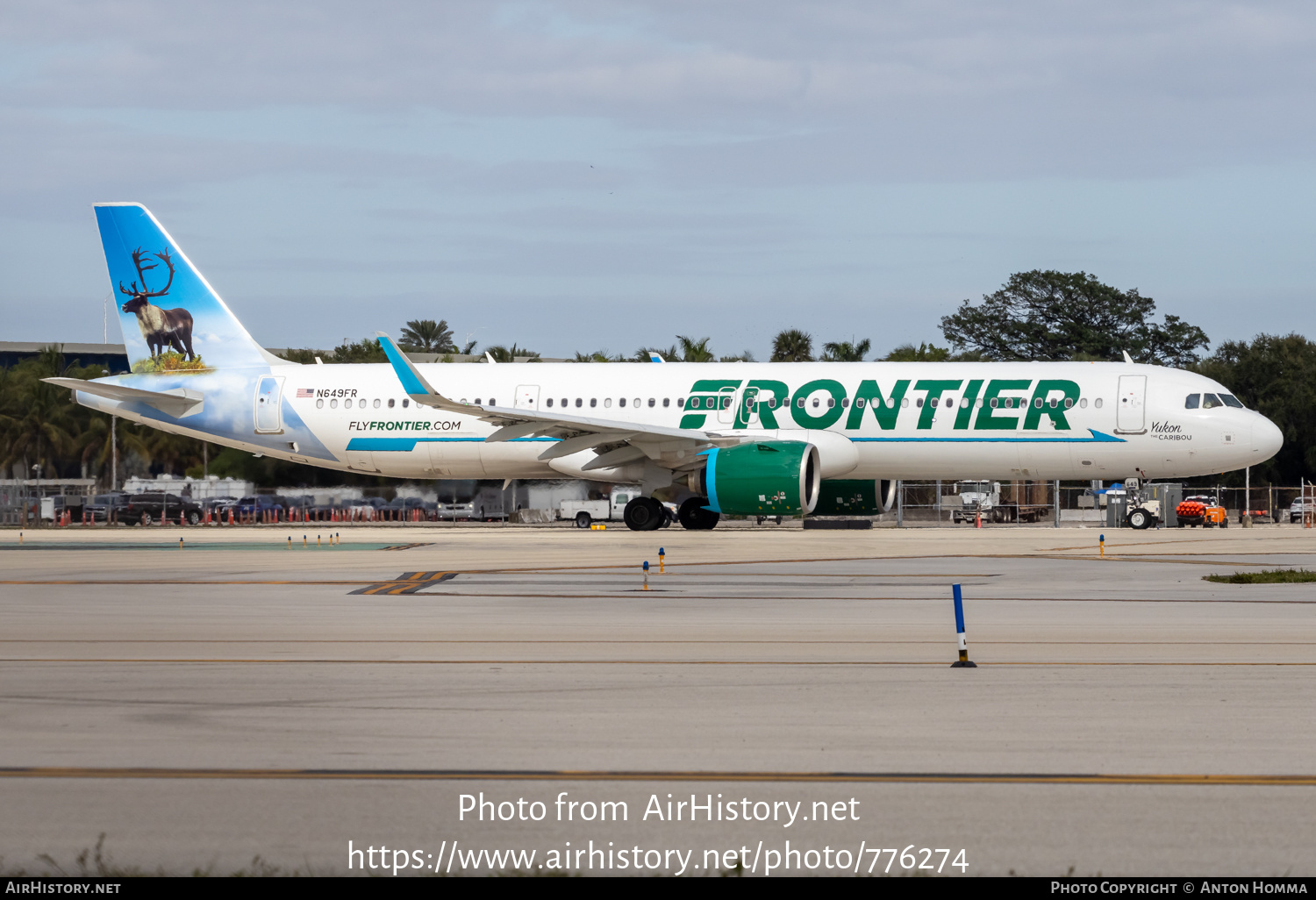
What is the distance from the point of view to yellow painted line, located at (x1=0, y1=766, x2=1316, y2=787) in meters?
7.05

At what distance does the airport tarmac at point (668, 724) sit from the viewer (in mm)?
6020

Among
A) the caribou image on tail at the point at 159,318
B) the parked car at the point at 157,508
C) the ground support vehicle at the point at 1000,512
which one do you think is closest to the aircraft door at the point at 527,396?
the caribou image on tail at the point at 159,318

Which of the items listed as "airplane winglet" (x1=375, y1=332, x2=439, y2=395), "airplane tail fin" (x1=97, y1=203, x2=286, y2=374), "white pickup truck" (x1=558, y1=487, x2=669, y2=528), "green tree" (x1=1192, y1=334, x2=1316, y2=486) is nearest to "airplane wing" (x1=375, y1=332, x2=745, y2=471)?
"airplane winglet" (x1=375, y1=332, x2=439, y2=395)

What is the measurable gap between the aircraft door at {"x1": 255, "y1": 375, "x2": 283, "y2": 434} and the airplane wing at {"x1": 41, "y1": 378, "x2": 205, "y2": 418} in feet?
5.13

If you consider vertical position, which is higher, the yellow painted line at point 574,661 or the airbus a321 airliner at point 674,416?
the airbus a321 airliner at point 674,416

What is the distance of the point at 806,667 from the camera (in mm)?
11227

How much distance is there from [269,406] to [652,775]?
31685 millimetres

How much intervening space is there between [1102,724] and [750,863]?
12.5 feet

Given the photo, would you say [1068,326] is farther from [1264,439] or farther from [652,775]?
[652,775]

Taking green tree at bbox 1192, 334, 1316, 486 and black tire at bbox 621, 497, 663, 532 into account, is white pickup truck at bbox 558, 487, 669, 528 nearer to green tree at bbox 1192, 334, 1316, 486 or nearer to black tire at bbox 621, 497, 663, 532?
black tire at bbox 621, 497, 663, 532

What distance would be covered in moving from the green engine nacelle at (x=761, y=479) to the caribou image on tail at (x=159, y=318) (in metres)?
A: 16.1

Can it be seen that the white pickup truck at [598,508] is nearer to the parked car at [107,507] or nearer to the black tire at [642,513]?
the black tire at [642,513]

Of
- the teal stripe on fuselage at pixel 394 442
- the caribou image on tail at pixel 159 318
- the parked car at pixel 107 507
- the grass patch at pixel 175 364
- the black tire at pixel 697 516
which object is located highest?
the caribou image on tail at pixel 159 318

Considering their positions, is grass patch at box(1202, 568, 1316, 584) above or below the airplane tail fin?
below
